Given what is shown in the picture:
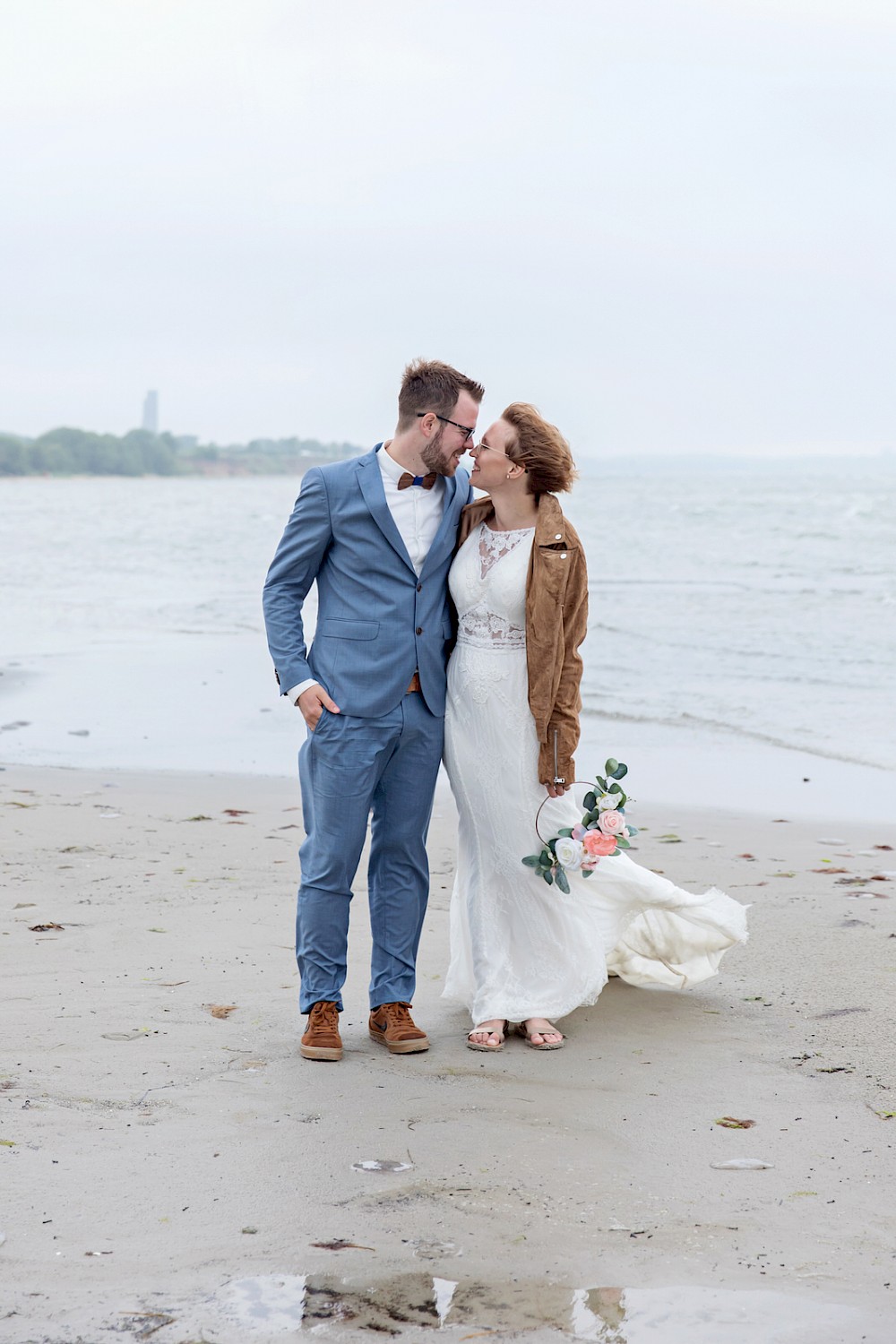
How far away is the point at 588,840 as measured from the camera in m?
4.01

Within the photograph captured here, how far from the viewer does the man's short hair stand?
3824mm

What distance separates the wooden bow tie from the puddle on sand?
2.16 m

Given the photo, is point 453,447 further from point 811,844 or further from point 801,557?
point 801,557

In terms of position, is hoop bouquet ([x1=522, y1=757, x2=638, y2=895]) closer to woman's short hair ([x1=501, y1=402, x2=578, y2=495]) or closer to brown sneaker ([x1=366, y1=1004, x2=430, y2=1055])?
brown sneaker ([x1=366, y1=1004, x2=430, y2=1055])

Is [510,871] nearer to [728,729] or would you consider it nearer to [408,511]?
[408,511]

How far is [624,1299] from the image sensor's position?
2.54 metres

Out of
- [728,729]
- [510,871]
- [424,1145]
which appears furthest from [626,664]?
[424,1145]

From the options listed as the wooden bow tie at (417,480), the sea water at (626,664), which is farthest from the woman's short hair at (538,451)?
the sea water at (626,664)

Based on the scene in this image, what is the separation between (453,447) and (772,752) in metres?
6.63

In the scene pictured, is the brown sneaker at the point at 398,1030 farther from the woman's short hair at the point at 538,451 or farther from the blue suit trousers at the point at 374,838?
the woman's short hair at the point at 538,451

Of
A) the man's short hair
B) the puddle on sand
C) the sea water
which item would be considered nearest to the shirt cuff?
the man's short hair

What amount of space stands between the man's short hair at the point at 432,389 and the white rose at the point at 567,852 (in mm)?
1324

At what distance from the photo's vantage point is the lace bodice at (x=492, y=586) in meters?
3.89

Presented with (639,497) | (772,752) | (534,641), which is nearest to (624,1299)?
(534,641)
